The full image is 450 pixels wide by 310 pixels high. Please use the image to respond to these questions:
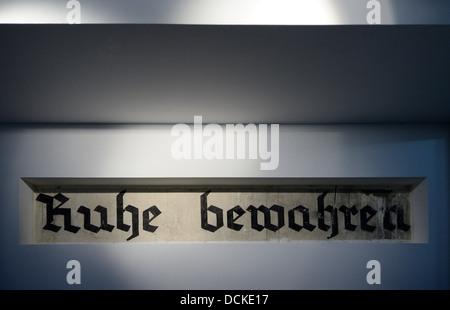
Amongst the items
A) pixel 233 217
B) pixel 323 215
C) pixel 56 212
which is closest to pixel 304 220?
pixel 323 215

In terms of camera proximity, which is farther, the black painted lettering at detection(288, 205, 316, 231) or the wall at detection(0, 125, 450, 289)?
the black painted lettering at detection(288, 205, 316, 231)

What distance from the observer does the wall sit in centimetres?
328

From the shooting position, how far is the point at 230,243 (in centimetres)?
333

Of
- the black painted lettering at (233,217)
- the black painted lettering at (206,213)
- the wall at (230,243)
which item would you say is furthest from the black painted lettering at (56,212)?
the black painted lettering at (233,217)

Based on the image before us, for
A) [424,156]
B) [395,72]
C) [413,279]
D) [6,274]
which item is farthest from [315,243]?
[6,274]

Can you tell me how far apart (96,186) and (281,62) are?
2.13 m

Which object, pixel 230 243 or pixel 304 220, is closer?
pixel 230 243

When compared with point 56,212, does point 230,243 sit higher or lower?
lower

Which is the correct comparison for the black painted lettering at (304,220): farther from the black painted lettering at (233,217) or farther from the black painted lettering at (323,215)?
the black painted lettering at (233,217)

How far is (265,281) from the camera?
3.28 metres

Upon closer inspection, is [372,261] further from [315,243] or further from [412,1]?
[412,1]

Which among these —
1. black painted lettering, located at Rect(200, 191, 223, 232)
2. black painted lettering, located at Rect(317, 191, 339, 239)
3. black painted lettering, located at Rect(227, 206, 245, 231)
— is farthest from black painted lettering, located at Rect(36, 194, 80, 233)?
black painted lettering, located at Rect(317, 191, 339, 239)

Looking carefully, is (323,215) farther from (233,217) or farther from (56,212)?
(56,212)

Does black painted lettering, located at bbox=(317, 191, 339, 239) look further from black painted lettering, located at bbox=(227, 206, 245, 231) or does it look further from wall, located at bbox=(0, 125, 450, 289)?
black painted lettering, located at bbox=(227, 206, 245, 231)
